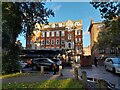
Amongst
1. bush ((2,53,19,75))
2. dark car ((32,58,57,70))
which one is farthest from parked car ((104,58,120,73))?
bush ((2,53,19,75))

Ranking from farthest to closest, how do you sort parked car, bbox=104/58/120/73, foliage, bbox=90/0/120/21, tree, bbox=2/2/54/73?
parked car, bbox=104/58/120/73
tree, bbox=2/2/54/73
foliage, bbox=90/0/120/21

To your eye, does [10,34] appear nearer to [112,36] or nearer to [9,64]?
[9,64]

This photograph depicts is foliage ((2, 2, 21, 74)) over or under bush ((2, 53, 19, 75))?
over

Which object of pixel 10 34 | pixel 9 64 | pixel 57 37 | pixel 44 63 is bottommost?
pixel 44 63

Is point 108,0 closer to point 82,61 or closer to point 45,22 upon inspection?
point 45,22

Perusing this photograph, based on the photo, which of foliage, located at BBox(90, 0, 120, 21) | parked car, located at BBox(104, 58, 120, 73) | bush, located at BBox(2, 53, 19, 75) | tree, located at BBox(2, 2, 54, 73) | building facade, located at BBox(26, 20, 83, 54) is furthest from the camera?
building facade, located at BBox(26, 20, 83, 54)

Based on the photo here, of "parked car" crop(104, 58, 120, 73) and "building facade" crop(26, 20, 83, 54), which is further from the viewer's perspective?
"building facade" crop(26, 20, 83, 54)

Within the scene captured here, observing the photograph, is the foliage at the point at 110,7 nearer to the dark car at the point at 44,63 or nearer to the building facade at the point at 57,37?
the dark car at the point at 44,63

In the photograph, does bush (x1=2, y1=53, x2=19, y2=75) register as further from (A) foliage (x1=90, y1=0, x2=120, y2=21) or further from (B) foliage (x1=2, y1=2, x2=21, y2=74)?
(A) foliage (x1=90, y1=0, x2=120, y2=21)

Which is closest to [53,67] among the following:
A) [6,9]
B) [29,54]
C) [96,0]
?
[6,9]

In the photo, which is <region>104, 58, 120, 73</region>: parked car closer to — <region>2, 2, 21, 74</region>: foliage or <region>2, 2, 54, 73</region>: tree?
<region>2, 2, 54, 73</region>: tree

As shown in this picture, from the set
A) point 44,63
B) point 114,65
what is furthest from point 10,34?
point 114,65

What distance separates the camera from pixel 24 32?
31453mm

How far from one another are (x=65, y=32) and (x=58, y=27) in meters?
2.98
